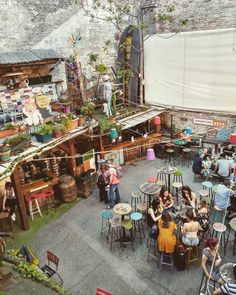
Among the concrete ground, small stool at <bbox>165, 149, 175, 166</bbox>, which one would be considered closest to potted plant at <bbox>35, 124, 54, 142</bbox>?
the concrete ground

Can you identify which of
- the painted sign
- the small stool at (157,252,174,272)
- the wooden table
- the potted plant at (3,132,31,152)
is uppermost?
the potted plant at (3,132,31,152)

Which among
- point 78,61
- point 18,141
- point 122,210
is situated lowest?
point 122,210

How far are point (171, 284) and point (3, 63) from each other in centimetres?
1009

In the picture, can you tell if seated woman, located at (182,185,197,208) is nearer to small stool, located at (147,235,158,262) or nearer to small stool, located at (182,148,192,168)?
small stool, located at (147,235,158,262)

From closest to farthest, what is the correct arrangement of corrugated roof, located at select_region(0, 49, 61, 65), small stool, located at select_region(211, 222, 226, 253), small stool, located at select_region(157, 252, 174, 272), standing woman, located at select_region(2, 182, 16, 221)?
small stool, located at select_region(157, 252, 174, 272)
small stool, located at select_region(211, 222, 226, 253)
standing woman, located at select_region(2, 182, 16, 221)
corrugated roof, located at select_region(0, 49, 61, 65)

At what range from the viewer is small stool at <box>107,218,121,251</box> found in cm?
897

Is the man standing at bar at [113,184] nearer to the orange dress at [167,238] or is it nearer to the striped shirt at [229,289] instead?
the orange dress at [167,238]

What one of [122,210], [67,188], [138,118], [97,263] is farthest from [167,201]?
[138,118]

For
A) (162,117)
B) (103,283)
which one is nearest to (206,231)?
(103,283)

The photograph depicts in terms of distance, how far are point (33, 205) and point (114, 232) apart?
3.63 m

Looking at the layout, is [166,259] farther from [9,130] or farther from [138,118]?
[138,118]

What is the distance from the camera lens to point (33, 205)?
36.5 ft

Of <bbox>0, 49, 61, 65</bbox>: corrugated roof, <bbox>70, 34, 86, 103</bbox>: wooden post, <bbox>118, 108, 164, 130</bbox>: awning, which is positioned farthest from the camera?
<bbox>70, 34, 86, 103</bbox>: wooden post

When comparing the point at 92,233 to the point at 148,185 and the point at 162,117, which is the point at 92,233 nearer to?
the point at 148,185
